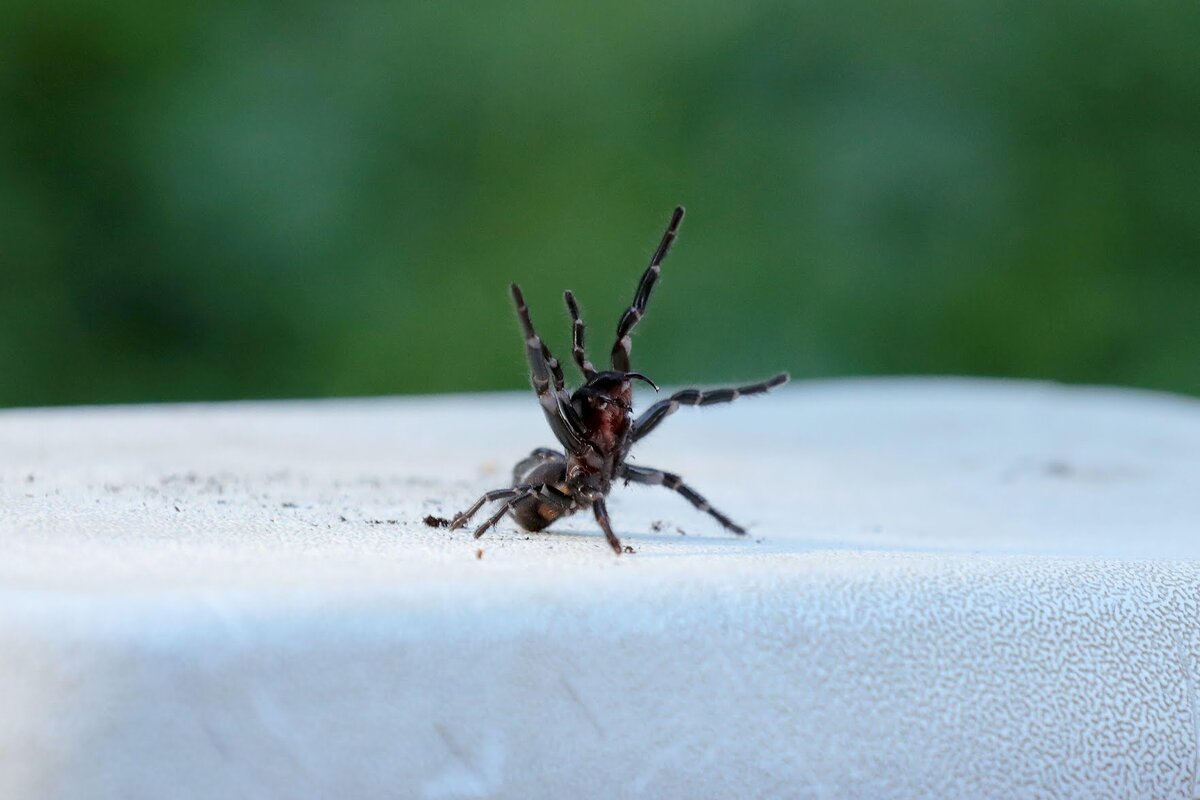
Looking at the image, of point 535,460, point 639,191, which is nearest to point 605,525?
point 535,460

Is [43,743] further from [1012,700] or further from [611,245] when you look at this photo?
[611,245]

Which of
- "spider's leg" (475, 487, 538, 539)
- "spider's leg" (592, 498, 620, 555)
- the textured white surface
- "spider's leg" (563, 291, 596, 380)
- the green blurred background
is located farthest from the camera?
the green blurred background

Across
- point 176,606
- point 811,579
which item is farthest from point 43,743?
point 811,579

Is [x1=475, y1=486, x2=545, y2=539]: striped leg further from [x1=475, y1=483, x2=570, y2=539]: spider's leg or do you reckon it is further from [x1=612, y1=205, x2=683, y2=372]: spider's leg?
[x1=612, y1=205, x2=683, y2=372]: spider's leg

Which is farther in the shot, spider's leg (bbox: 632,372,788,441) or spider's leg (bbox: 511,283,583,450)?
spider's leg (bbox: 632,372,788,441)

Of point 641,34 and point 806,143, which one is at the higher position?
point 641,34

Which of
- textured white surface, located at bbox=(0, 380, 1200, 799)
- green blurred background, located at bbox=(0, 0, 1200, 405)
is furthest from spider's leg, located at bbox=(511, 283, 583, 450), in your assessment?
green blurred background, located at bbox=(0, 0, 1200, 405)

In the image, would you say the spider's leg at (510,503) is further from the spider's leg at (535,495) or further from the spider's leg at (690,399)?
the spider's leg at (690,399)
